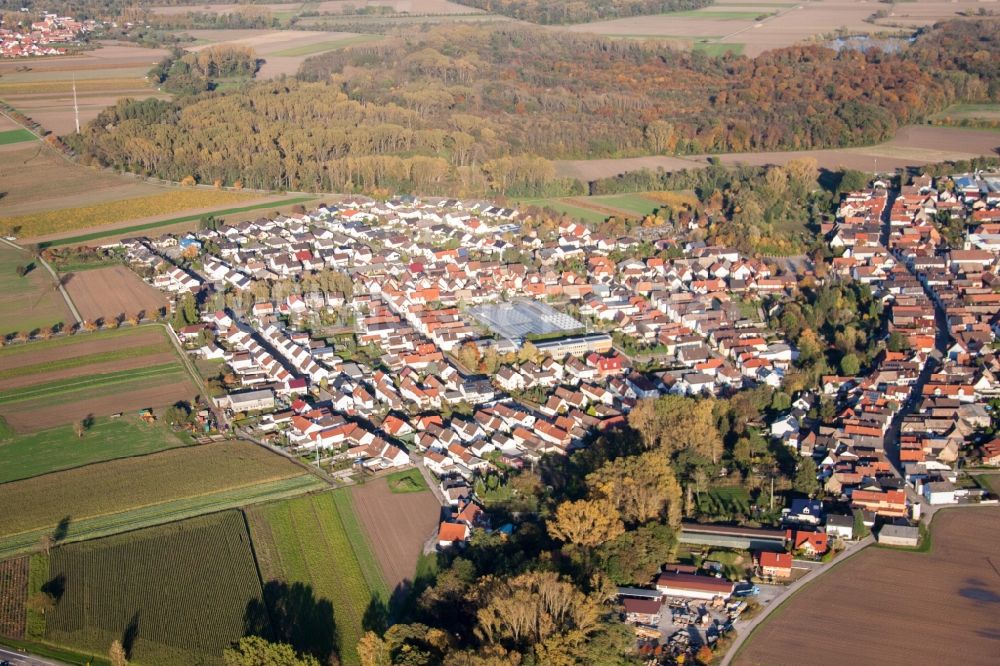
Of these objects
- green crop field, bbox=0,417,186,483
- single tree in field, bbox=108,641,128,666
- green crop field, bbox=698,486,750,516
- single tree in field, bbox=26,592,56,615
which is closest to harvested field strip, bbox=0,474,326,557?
single tree in field, bbox=26,592,56,615

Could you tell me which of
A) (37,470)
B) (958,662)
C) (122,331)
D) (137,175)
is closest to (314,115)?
(137,175)

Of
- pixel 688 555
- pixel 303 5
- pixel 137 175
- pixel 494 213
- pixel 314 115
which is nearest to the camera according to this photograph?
pixel 688 555

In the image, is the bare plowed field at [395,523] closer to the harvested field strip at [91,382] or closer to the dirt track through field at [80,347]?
the harvested field strip at [91,382]

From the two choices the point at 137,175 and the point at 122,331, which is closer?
the point at 122,331

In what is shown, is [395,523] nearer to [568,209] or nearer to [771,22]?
[568,209]

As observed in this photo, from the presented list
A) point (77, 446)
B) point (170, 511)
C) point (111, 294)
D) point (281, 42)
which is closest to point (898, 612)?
point (170, 511)

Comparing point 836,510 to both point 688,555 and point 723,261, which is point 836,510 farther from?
point 723,261

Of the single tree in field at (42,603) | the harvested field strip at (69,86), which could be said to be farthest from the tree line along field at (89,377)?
the harvested field strip at (69,86)
